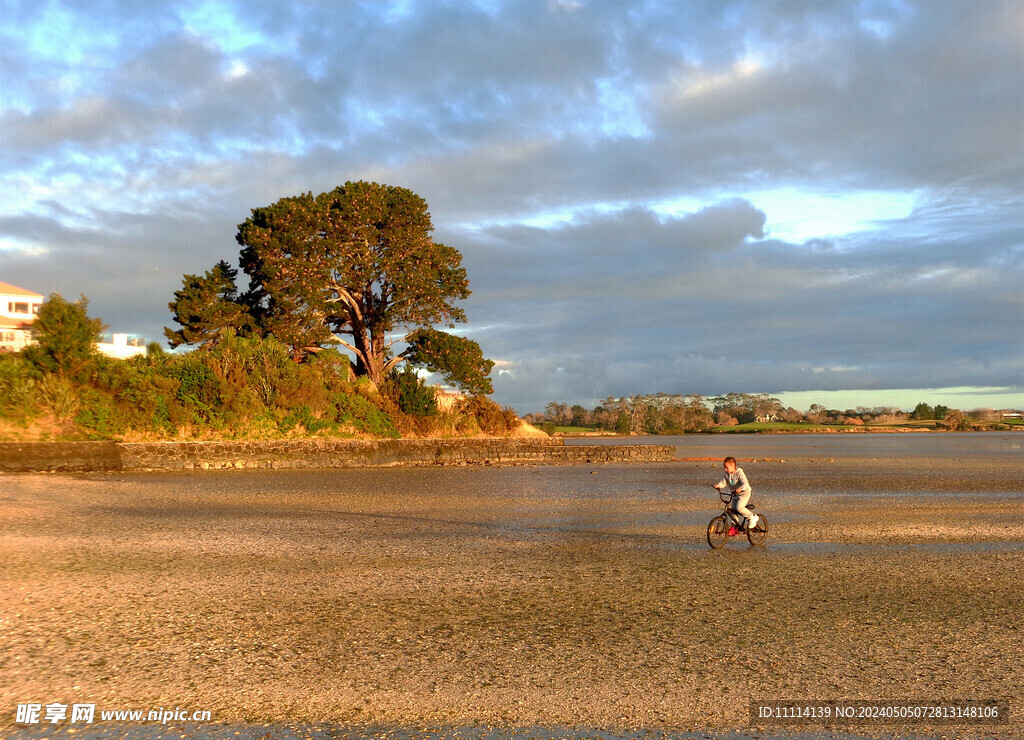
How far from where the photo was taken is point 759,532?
11.2 m

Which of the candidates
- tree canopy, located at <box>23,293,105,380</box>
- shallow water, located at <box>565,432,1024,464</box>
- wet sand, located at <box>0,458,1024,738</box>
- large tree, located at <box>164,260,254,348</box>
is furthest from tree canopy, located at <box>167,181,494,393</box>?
wet sand, located at <box>0,458,1024,738</box>

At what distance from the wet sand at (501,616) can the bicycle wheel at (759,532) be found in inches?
12.6

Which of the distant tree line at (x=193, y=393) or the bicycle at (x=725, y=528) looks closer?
the bicycle at (x=725, y=528)

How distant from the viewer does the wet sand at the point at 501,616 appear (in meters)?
4.83

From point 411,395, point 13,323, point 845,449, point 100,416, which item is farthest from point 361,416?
point 13,323

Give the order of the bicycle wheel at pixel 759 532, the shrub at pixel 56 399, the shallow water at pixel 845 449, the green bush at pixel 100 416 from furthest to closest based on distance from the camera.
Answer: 1. the shallow water at pixel 845 449
2. the green bush at pixel 100 416
3. the shrub at pixel 56 399
4. the bicycle wheel at pixel 759 532

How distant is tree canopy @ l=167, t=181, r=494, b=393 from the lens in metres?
34.1

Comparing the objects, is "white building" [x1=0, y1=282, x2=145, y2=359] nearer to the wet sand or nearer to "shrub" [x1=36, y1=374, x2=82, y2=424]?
"shrub" [x1=36, y1=374, x2=82, y2=424]

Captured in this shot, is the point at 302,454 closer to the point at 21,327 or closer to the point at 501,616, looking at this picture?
the point at 501,616

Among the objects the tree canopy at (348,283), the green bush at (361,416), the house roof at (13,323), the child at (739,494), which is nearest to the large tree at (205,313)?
the tree canopy at (348,283)

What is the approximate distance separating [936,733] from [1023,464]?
34.2 m

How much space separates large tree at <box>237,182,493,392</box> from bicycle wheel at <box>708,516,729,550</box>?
81.4ft

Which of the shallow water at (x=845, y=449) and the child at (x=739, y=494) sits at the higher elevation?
the child at (x=739, y=494)

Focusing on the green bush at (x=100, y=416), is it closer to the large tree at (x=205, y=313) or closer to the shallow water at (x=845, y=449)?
the large tree at (x=205, y=313)
